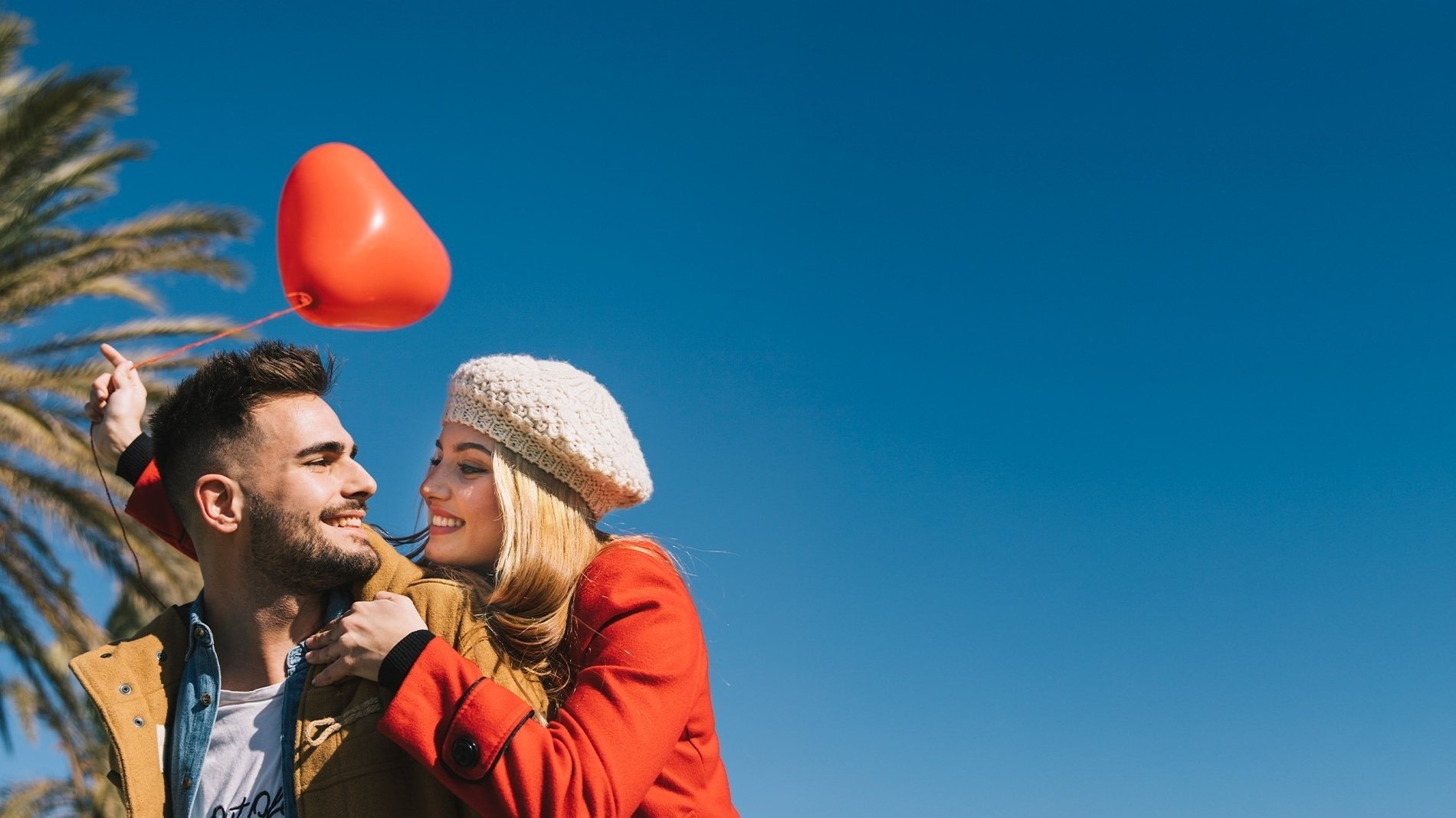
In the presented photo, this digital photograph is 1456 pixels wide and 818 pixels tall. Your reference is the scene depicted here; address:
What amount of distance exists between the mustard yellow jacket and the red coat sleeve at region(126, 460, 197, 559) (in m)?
0.51

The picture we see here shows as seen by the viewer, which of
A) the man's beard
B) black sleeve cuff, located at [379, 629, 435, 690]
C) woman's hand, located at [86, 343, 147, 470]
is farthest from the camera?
woman's hand, located at [86, 343, 147, 470]

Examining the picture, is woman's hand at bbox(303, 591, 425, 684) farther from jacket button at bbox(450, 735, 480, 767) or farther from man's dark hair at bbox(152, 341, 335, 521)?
man's dark hair at bbox(152, 341, 335, 521)

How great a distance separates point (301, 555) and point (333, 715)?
492 millimetres

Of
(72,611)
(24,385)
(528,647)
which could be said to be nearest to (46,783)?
(72,611)

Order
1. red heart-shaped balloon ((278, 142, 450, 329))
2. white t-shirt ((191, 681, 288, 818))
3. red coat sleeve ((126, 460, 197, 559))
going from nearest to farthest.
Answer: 1. white t-shirt ((191, 681, 288, 818))
2. red heart-shaped balloon ((278, 142, 450, 329))
3. red coat sleeve ((126, 460, 197, 559))

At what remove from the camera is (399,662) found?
355 centimetres

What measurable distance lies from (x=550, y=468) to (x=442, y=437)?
44 cm

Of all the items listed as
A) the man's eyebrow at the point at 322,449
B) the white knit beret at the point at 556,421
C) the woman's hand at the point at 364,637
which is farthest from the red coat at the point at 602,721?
the man's eyebrow at the point at 322,449

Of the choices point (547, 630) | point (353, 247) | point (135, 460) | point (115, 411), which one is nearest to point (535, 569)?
point (547, 630)

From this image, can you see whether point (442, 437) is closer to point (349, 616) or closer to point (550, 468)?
point (550, 468)

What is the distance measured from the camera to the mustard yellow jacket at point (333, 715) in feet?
11.9

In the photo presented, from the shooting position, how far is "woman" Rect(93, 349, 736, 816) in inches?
136

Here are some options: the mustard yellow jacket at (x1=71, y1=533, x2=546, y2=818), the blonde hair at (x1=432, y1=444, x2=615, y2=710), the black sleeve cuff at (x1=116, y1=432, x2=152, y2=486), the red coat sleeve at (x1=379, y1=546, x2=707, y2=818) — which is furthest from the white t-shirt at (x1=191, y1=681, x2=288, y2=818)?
the black sleeve cuff at (x1=116, y1=432, x2=152, y2=486)

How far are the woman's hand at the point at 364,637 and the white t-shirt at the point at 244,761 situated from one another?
0.19m
